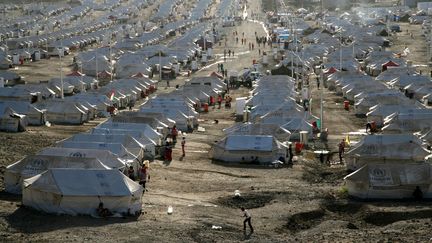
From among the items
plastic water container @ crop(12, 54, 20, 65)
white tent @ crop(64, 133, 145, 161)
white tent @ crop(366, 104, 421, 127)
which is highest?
white tent @ crop(64, 133, 145, 161)

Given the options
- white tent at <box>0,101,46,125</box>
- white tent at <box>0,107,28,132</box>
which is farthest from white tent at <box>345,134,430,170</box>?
white tent at <box>0,101,46,125</box>

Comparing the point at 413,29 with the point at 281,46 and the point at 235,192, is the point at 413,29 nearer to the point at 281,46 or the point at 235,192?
the point at 281,46

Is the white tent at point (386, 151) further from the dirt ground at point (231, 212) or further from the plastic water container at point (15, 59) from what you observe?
the plastic water container at point (15, 59)

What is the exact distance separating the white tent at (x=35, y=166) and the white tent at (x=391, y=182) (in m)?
6.44

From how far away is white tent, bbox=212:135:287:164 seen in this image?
85.6ft

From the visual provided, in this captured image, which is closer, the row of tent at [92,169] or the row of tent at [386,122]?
the row of tent at [92,169]

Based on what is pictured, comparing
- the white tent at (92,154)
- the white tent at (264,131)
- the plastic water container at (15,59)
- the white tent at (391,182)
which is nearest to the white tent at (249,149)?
the white tent at (264,131)

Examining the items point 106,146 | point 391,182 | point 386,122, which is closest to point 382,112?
point 386,122

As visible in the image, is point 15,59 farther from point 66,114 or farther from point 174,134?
point 174,134

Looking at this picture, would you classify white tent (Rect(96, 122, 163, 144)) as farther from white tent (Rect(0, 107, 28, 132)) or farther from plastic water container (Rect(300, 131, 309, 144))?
plastic water container (Rect(300, 131, 309, 144))

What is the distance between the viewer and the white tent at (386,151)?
2436cm

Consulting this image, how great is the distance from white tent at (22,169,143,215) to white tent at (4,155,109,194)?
1.38 metres

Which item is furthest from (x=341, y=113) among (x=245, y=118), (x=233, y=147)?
(x=233, y=147)

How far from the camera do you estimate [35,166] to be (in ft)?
69.4
